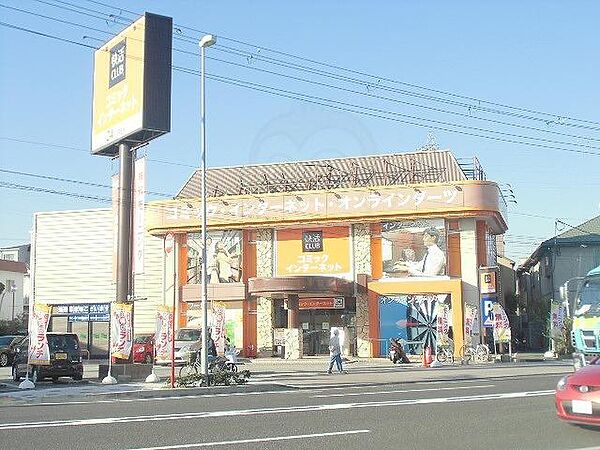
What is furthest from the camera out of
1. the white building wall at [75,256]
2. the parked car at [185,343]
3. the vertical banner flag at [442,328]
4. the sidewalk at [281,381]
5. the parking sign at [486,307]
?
the white building wall at [75,256]

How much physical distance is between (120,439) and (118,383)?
13805mm

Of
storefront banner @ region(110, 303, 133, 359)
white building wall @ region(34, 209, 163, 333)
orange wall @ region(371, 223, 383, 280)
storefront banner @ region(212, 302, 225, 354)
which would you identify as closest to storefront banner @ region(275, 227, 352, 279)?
orange wall @ region(371, 223, 383, 280)

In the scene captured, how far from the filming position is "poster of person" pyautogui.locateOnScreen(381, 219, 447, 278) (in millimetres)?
40312

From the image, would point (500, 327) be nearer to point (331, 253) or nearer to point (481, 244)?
point (481, 244)

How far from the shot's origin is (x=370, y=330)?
134 feet

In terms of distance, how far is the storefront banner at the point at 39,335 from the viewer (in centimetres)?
2375

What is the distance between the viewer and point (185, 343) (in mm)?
34375

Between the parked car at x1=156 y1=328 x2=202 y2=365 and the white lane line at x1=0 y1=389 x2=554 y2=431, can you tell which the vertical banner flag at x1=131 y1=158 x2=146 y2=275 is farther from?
the white lane line at x1=0 y1=389 x2=554 y2=431

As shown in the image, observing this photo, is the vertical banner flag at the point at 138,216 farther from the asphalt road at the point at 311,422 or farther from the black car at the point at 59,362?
the asphalt road at the point at 311,422

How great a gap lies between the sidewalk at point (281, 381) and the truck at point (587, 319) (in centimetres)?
484

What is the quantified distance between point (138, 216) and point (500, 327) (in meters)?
18.1

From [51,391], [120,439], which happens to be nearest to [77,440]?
[120,439]

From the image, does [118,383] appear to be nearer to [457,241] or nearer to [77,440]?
[77,440]

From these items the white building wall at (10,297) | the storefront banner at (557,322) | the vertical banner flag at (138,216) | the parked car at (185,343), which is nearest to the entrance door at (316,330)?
the parked car at (185,343)
